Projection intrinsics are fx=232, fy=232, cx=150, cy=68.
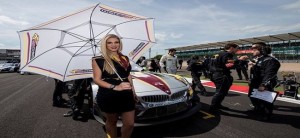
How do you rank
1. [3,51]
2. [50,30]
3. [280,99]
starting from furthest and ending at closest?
[3,51]
[280,99]
[50,30]

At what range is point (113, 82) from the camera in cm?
266

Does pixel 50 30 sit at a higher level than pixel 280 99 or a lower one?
higher

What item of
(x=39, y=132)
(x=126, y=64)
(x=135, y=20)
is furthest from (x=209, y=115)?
(x=39, y=132)

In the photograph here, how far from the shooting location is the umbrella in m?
3.27

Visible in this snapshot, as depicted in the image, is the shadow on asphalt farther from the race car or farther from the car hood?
the car hood

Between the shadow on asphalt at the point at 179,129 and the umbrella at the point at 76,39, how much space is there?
1281 mm

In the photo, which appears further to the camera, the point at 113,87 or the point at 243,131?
the point at 243,131

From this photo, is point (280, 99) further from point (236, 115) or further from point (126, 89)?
point (126, 89)

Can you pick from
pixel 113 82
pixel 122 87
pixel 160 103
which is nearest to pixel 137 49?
pixel 160 103

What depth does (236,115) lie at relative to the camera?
16.3ft

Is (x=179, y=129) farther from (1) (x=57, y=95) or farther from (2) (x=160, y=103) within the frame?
(1) (x=57, y=95)

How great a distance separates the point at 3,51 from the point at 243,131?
98.1 metres

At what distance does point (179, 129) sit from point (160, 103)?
25.1 inches

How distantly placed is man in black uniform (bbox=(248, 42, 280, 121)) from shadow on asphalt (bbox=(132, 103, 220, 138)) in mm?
1007
